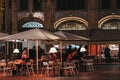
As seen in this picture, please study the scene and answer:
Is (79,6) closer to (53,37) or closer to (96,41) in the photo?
(96,41)

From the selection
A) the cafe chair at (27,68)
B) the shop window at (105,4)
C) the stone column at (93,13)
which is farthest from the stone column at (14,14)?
the cafe chair at (27,68)

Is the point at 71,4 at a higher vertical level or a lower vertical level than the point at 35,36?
higher

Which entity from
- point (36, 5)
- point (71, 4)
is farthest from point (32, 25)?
point (71, 4)

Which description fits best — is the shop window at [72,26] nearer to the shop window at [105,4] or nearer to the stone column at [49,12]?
the stone column at [49,12]

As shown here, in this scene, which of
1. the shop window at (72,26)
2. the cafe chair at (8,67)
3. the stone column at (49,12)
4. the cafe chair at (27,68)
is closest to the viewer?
the cafe chair at (27,68)

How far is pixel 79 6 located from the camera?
43.6m

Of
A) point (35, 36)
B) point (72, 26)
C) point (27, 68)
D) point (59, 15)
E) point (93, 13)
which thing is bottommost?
point (27, 68)

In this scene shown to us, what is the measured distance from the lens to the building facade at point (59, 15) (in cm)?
4291

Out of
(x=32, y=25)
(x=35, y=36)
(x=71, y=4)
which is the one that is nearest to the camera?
(x=35, y=36)

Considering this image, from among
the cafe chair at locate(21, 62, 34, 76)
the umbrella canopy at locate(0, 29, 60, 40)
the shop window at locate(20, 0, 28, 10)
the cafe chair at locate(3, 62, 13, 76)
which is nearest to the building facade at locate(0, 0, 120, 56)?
the shop window at locate(20, 0, 28, 10)

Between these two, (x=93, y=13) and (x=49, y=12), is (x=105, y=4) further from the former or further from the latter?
(x=49, y=12)

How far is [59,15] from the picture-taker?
4384 cm

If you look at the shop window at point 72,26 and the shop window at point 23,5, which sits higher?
the shop window at point 23,5

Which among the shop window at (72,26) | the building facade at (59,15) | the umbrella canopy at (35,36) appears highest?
the building facade at (59,15)
